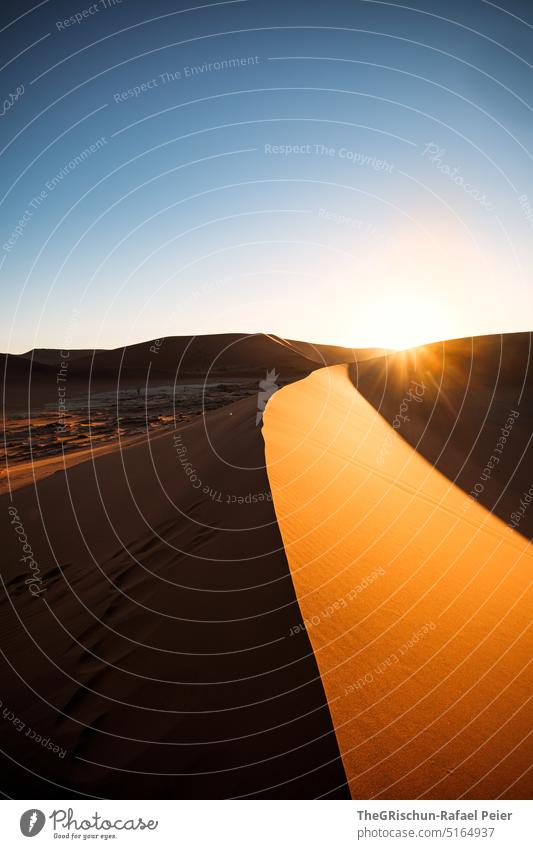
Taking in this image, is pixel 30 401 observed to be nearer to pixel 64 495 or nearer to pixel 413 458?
pixel 64 495

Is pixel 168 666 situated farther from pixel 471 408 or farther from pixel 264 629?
pixel 471 408

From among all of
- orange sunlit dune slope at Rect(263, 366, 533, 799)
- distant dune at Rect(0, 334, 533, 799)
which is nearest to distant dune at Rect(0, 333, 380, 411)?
distant dune at Rect(0, 334, 533, 799)

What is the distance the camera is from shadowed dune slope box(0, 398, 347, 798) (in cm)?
228

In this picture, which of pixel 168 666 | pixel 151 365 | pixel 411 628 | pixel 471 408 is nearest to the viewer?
pixel 168 666

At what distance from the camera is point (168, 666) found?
3.02m

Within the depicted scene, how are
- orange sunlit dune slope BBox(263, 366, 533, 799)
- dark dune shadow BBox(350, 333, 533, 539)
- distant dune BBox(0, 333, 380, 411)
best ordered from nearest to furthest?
orange sunlit dune slope BBox(263, 366, 533, 799), dark dune shadow BBox(350, 333, 533, 539), distant dune BBox(0, 333, 380, 411)

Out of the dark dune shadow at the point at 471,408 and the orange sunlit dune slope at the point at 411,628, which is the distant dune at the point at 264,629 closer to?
the orange sunlit dune slope at the point at 411,628

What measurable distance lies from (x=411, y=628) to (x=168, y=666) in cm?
189

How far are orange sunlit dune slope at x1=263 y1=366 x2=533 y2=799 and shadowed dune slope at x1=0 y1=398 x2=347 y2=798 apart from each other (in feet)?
0.67

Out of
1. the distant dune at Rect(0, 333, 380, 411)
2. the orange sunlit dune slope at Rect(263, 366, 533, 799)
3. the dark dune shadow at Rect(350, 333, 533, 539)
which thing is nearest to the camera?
the orange sunlit dune slope at Rect(263, 366, 533, 799)

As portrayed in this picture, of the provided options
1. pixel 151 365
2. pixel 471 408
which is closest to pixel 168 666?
pixel 471 408

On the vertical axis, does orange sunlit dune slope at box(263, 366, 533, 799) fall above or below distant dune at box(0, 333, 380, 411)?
below

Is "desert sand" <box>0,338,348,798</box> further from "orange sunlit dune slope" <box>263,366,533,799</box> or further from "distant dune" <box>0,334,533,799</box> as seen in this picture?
"orange sunlit dune slope" <box>263,366,533,799</box>

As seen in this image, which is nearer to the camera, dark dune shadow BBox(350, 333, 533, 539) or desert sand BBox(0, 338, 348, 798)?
desert sand BBox(0, 338, 348, 798)
